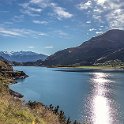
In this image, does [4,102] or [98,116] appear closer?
[4,102]

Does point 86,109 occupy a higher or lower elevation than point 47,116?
lower

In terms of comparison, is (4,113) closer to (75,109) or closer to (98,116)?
(98,116)

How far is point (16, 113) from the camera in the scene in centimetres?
2411

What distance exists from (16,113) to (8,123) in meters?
A: 3.83

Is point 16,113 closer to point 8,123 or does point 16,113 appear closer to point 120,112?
point 8,123

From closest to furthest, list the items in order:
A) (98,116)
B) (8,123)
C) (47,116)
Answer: (8,123) → (47,116) → (98,116)

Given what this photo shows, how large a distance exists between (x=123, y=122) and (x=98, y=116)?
10456 millimetres

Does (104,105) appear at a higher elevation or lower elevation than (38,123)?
lower

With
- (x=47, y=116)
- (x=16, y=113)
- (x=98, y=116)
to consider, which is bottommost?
(x=98, y=116)

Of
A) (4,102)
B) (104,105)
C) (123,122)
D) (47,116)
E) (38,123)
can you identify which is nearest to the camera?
(38,123)

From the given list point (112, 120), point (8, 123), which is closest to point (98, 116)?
point (112, 120)

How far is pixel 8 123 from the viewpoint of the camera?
66.5 ft

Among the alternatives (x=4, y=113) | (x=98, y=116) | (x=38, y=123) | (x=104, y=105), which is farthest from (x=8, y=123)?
(x=104, y=105)

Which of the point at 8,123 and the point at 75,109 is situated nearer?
the point at 8,123
